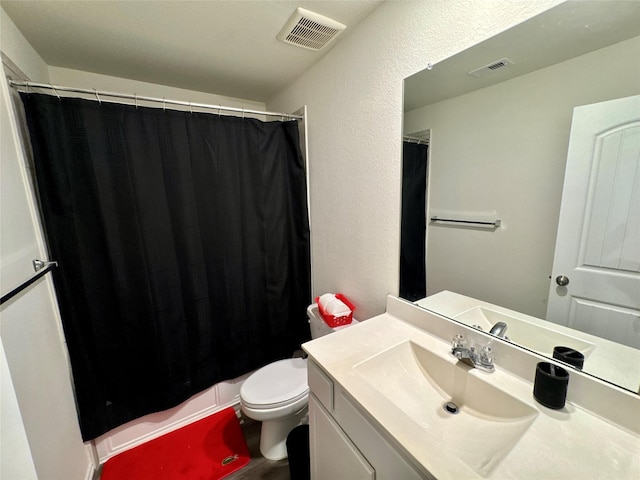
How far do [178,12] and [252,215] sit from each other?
1046 millimetres

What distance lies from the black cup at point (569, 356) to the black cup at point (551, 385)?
0.06 meters

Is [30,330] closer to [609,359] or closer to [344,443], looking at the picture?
[344,443]

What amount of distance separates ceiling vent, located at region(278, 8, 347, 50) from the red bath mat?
2.31m

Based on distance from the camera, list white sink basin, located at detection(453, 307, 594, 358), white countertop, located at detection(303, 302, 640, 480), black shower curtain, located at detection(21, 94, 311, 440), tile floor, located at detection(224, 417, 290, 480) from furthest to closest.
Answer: tile floor, located at detection(224, 417, 290, 480) < black shower curtain, located at detection(21, 94, 311, 440) < white sink basin, located at detection(453, 307, 594, 358) < white countertop, located at detection(303, 302, 640, 480)

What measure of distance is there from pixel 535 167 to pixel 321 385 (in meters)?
1.03

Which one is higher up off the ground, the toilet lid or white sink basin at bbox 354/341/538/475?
white sink basin at bbox 354/341/538/475

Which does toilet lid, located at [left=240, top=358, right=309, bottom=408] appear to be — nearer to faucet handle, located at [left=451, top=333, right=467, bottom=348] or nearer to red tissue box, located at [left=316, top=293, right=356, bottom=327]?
red tissue box, located at [left=316, top=293, right=356, bottom=327]

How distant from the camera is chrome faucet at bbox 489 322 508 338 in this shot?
0.92 meters

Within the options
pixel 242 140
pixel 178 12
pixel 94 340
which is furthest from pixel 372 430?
pixel 178 12

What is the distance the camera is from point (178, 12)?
114cm

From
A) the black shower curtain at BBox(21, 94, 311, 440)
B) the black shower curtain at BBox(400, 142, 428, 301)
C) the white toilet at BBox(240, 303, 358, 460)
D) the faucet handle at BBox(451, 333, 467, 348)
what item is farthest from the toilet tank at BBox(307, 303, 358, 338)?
the faucet handle at BBox(451, 333, 467, 348)

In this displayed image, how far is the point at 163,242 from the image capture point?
152cm

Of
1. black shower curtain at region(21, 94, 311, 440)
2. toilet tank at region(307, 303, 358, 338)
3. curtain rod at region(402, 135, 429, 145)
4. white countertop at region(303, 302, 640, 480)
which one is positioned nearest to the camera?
white countertop at region(303, 302, 640, 480)

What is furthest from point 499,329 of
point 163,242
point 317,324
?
point 163,242
